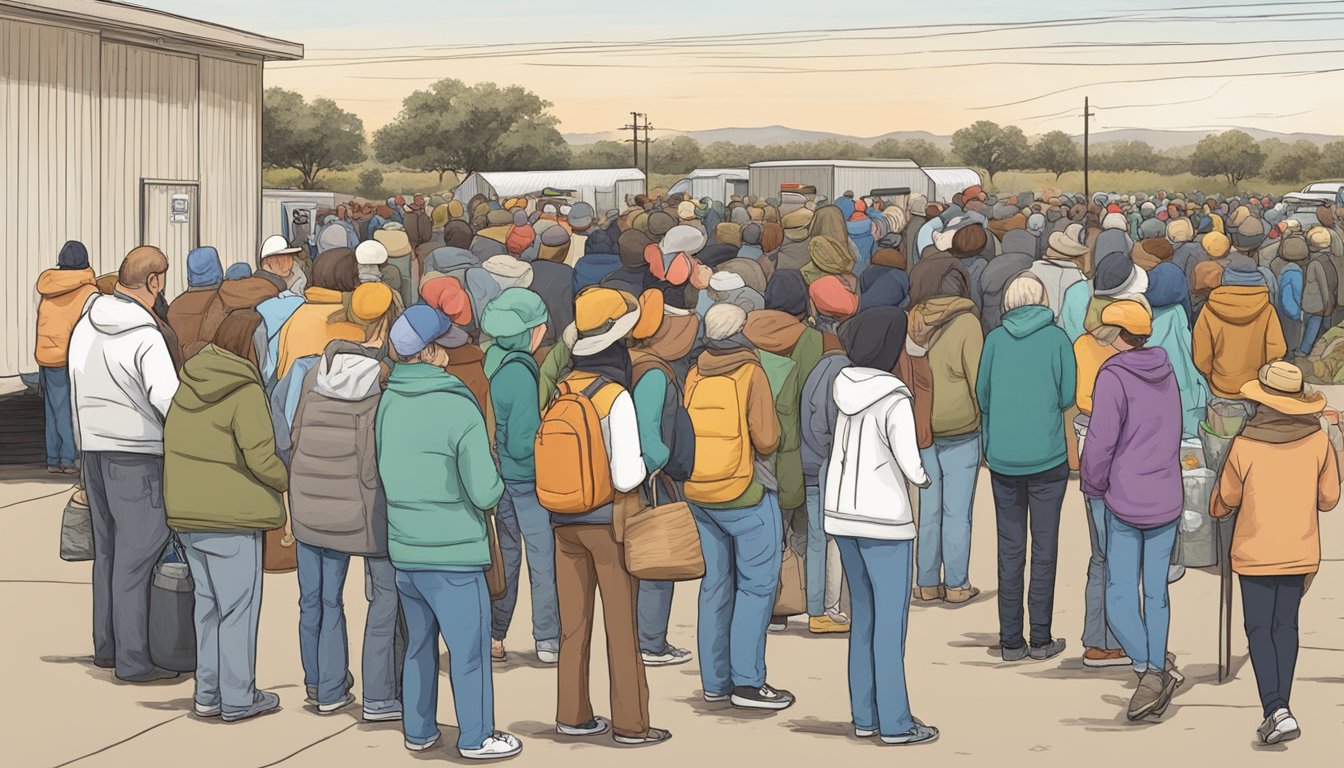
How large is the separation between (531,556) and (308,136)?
372ft

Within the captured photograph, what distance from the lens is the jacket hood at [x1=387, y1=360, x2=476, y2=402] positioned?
20.3 feet

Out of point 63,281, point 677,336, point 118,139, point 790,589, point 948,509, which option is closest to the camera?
point 677,336

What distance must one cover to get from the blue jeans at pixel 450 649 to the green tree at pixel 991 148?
463 ft

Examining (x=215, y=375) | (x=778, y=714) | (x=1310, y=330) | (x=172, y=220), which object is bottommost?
(x=778, y=714)

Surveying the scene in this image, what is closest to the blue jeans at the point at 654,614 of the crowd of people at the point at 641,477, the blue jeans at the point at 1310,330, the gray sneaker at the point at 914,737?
the crowd of people at the point at 641,477

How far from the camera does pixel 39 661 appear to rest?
824 cm

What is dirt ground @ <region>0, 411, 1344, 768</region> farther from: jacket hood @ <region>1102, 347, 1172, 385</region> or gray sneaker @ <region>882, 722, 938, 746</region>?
jacket hood @ <region>1102, 347, 1172, 385</region>

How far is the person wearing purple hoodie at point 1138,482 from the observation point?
7.06 meters

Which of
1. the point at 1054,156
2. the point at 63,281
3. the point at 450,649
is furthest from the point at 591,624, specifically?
the point at 1054,156

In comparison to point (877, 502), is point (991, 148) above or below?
above

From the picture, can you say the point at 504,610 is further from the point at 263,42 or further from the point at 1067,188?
the point at 1067,188

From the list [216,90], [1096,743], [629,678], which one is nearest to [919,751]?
[1096,743]

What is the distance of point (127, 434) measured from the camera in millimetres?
7496

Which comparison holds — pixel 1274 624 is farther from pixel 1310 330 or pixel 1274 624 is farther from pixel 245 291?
pixel 1310 330
